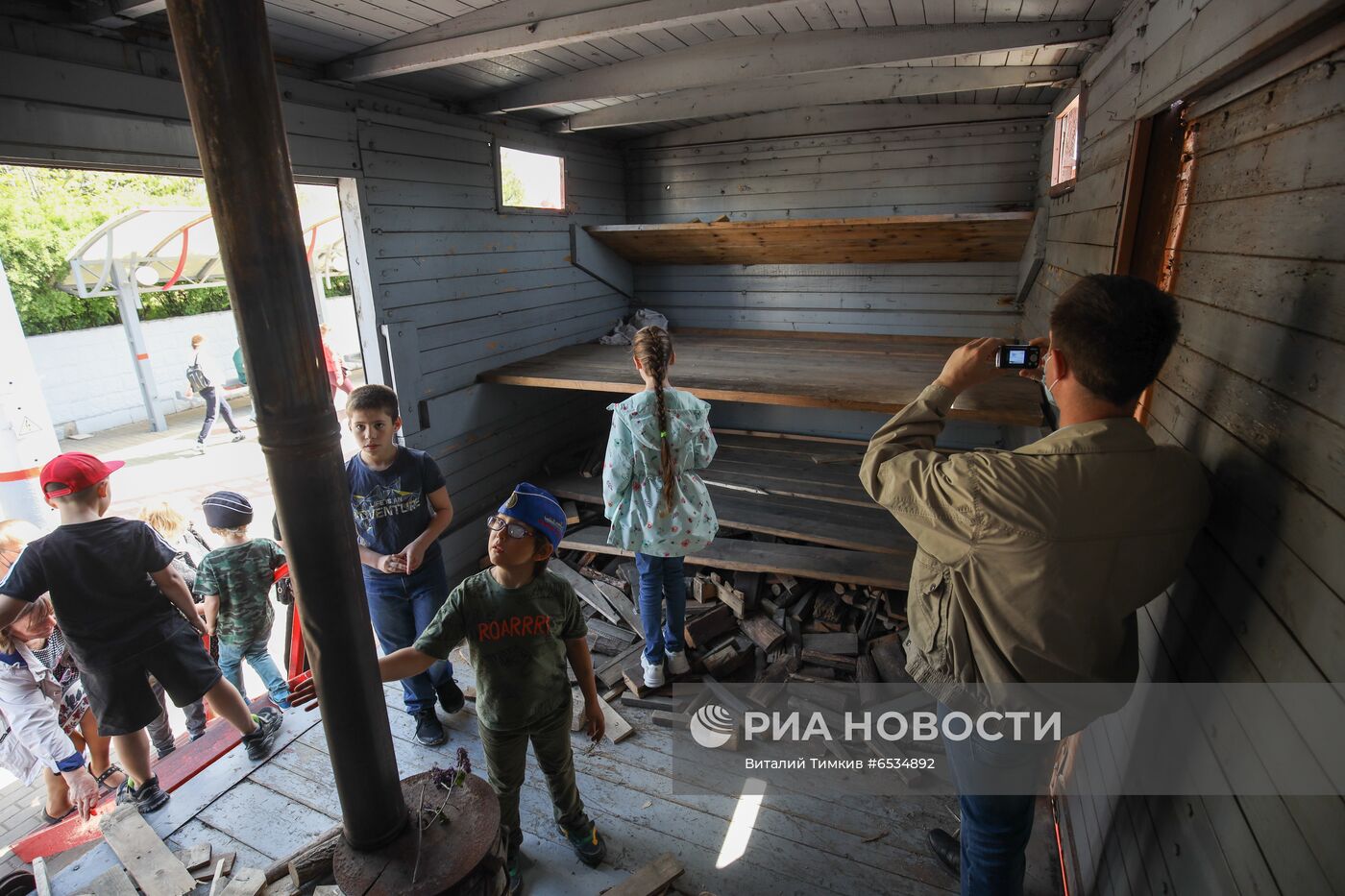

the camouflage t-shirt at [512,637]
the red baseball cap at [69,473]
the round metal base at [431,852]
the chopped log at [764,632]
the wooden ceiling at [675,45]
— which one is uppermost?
the wooden ceiling at [675,45]

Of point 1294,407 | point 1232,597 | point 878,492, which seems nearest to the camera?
point 1294,407

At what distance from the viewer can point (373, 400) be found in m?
2.85

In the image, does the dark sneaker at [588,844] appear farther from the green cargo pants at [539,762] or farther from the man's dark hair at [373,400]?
the man's dark hair at [373,400]

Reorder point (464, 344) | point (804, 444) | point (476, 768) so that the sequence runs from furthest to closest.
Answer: point (804, 444) < point (464, 344) < point (476, 768)

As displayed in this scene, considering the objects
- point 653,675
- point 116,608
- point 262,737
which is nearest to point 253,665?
point 262,737

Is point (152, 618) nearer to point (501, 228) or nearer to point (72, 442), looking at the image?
point (501, 228)

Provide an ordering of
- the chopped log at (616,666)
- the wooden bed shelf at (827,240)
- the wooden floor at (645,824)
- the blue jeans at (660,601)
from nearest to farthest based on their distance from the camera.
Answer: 1. the wooden floor at (645,824)
2. the blue jeans at (660,601)
3. the chopped log at (616,666)
4. the wooden bed shelf at (827,240)

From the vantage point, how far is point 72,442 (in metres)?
10.4

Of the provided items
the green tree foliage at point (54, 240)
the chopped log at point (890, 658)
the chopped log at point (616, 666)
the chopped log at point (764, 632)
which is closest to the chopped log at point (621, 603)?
the chopped log at point (616, 666)

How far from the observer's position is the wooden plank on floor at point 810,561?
418 centimetres

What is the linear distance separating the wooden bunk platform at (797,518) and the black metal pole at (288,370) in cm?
297

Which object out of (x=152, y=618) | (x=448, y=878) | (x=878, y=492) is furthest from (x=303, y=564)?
(x=152, y=618)

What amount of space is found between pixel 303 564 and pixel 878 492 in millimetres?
1412

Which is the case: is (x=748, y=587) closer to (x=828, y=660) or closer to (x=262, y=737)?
(x=828, y=660)
